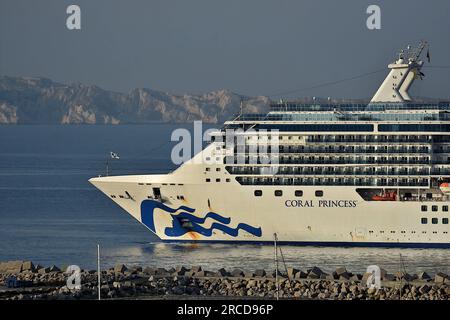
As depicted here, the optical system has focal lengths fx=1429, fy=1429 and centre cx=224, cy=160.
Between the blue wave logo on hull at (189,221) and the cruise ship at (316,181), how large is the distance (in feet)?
0.11

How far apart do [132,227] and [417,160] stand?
1261 cm

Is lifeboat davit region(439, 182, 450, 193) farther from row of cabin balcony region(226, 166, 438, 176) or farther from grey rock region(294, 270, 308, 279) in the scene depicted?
grey rock region(294, 270, 308, 279)

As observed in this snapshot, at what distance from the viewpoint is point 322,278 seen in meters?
41.5

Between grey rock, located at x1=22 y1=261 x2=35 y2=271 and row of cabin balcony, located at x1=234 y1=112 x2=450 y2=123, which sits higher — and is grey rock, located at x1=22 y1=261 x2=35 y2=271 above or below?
below

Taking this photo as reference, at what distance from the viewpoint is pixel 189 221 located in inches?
1969

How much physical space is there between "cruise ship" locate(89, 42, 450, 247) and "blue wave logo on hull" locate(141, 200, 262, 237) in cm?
3

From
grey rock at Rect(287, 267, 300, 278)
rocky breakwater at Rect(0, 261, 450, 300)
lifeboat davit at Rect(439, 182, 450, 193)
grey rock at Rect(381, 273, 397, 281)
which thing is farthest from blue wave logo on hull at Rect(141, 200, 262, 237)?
grey rock at Rect(381, 273, 397, 281)

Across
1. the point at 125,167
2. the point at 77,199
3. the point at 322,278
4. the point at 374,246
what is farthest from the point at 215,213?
the point at 125,167

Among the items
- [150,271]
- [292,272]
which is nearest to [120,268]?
[150,271]

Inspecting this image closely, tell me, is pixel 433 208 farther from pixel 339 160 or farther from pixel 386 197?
pixel 339 160

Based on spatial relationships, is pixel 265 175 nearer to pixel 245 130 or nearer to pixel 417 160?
pixel 245 130

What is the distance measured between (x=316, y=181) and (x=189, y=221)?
4.66 m

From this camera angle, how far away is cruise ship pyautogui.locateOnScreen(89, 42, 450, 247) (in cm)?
4903

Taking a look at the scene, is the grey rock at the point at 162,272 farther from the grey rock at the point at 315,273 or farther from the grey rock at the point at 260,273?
the grey rock at the point at 315,273
